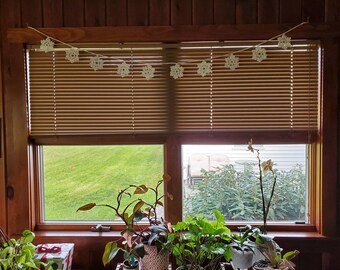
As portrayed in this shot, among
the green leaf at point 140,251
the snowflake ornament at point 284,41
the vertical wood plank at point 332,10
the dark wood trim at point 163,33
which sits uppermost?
the vertical wood plank at point 332,10

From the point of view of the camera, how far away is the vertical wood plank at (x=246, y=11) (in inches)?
80.6

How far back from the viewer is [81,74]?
2125mm

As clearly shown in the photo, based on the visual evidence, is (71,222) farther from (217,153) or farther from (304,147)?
(304,147)

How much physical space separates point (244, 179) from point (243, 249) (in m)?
0.51

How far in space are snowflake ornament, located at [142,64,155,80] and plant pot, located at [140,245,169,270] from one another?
94 cm

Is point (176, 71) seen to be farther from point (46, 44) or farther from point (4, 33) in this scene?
point (4, 33)

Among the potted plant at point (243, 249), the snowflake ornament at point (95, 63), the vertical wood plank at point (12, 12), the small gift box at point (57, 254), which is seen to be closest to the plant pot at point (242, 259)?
the potted plant at point (243, 249)

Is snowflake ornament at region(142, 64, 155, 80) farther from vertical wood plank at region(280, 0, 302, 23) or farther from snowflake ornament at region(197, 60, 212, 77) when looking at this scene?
vertical wood plank at region(280, 0, 302, 23)

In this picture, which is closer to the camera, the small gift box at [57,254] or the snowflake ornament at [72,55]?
the small gift box at [57,254]

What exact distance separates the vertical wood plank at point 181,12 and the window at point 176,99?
0.13 m

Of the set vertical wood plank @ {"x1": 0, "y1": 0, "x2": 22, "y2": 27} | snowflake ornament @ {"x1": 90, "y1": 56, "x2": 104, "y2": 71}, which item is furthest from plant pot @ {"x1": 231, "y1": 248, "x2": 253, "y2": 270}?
vertical wood plank @ {"x1": 0, "y1": 0, "x2": 22, "y2": 27}

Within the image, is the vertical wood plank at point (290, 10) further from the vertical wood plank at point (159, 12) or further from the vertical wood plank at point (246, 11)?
the vertical wood plank at point (159, 12)

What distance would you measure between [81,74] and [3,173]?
2.46 feet

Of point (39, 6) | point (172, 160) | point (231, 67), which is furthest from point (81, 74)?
point (231, 67)
